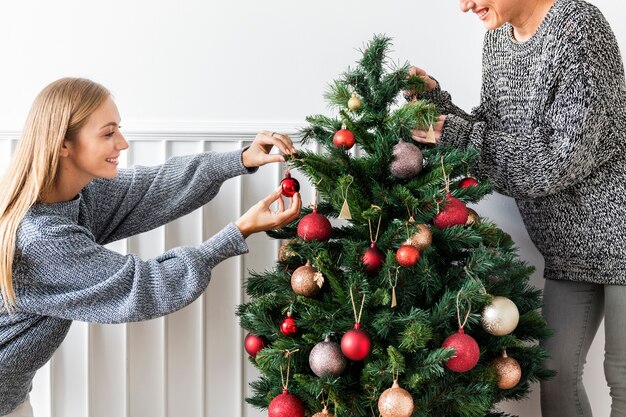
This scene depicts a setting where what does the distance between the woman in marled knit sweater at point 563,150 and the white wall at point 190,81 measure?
1.06ft

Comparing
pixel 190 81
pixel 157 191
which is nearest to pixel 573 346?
pixel 157 191

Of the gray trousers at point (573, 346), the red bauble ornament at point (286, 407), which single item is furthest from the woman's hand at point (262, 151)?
the gray trousers at point (573, 346)

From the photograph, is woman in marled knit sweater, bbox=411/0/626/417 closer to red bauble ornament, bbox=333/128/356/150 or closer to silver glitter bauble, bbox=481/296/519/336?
red bauble ornament, bbox=333/128/356/150

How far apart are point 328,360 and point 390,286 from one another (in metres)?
0.16

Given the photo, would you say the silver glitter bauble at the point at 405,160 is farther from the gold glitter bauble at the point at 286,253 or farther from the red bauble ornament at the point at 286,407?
the red bauble ornament at the point at 286,407

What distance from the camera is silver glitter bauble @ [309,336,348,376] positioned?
3.28ft

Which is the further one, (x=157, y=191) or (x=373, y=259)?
(x=157, y=191)

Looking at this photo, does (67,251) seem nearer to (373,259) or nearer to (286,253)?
(286,253)

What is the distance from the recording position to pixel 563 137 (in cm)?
114

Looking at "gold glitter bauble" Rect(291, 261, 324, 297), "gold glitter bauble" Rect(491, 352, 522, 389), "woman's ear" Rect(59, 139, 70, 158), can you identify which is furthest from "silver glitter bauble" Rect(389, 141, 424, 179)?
"woman's ear" Rect(59, 139, 70, 158)

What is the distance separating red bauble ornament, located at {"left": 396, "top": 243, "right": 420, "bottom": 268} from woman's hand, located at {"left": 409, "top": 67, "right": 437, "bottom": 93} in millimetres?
396

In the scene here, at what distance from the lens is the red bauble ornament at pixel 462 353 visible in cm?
98

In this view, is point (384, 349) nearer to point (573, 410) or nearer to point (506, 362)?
point (506, 362)

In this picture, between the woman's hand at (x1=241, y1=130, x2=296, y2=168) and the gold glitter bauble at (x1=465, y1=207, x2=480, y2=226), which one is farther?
the woman's hand at (x1=241, y1=130, x2=296, y2=168)
